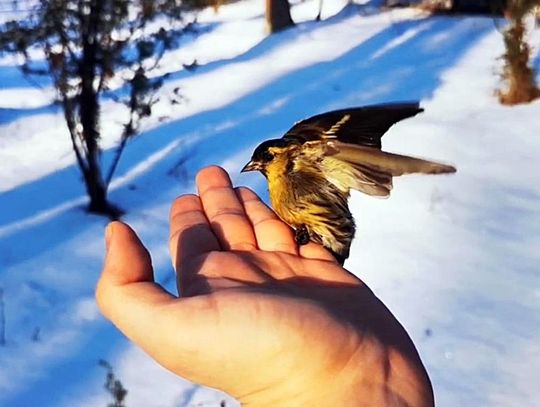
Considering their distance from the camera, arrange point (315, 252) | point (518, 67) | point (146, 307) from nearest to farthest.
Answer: point (146, 307) < point (315, 252) < point (518, 67)

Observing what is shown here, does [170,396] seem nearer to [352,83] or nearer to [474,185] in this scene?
[474,185]

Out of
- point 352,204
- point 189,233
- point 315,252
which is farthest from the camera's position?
point 352,204

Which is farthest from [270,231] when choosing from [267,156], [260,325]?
[260,325]

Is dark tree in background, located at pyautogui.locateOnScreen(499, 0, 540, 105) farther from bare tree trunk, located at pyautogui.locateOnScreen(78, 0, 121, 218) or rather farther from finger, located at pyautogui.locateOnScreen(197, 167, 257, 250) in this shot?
finger, located at pyautogui.locateOnScreen(197, 167, 257, 250)

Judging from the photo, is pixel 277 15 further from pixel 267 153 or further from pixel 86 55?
pixel 267 153

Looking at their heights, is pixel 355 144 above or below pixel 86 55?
above

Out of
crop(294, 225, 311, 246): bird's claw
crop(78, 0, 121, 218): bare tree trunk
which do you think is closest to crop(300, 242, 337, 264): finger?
crop(294, 225, 311, 246): bird's claw

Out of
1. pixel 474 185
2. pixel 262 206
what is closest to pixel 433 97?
pixel 474 185
